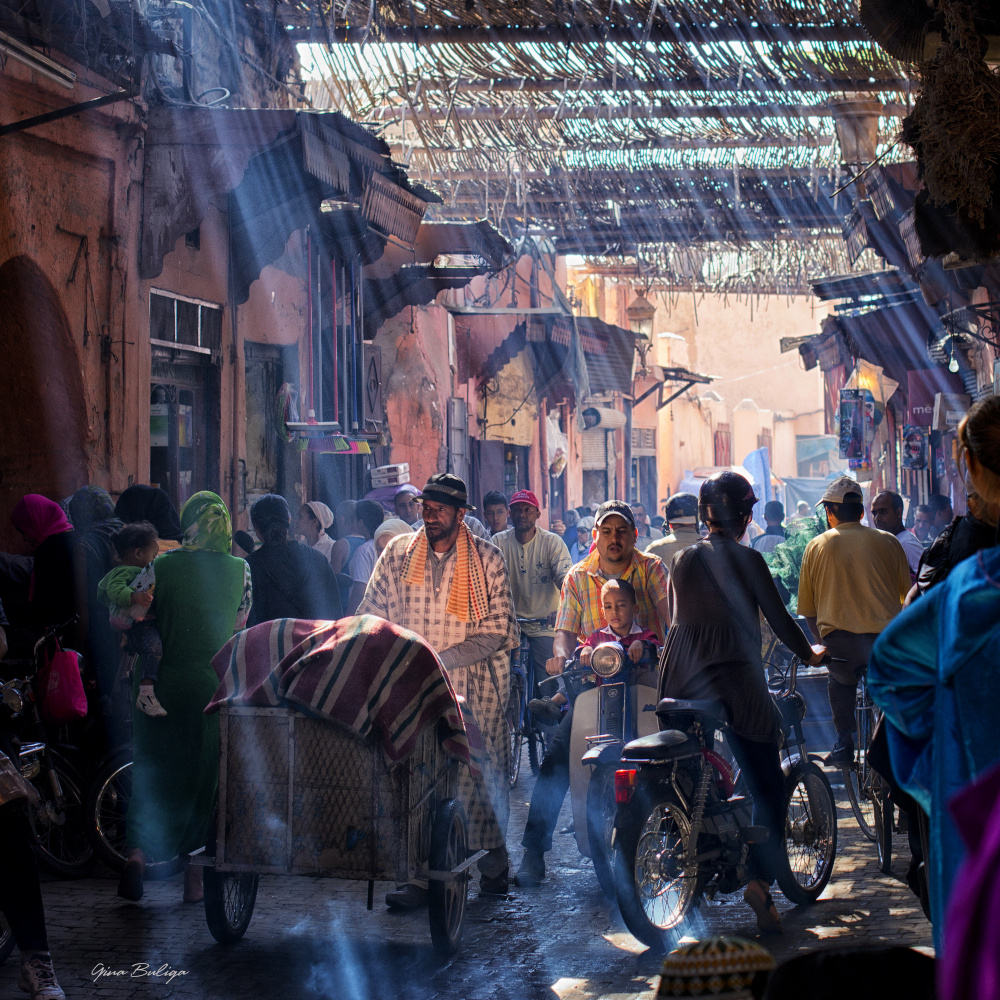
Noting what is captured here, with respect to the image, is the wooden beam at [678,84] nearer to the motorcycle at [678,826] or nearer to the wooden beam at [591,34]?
the wooden beam at [591,34]

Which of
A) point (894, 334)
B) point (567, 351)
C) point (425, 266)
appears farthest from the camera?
point (567, 351)

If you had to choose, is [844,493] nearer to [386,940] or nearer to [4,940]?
[386,940]

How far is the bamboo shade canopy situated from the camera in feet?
30.4

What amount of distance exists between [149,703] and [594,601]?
225cm

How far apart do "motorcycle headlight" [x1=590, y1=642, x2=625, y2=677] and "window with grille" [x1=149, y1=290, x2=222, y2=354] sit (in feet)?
14.6

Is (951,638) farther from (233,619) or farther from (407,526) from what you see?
(407,526)

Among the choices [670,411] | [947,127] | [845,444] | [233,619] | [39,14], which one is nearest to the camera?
[947,127]

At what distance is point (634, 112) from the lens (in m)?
11.4

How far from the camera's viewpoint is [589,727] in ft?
19.8

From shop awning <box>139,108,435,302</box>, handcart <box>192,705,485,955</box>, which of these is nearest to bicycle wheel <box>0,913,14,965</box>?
handcart <box>192,705,485,955</box>

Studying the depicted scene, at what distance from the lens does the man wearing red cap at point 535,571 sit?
9.03 m

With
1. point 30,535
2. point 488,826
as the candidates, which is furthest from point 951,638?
point 30,535

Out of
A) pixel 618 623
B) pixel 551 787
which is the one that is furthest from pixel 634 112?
pixel 551 787

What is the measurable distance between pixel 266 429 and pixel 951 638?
29.9 feet
